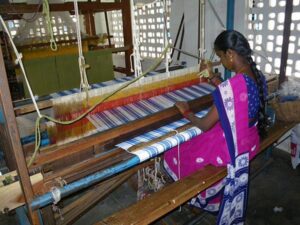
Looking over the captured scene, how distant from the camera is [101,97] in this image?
235 centimetres

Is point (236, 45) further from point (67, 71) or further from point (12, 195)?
point (67, 71)

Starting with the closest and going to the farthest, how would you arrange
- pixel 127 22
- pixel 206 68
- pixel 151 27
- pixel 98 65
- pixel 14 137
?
pixel 14 137 → pixel 206 68 → pixel 98 65 → pixel 127 22 → pixel 151 27

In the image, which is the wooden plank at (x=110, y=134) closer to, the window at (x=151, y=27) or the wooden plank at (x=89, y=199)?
the wooden plank at (x=89, y=199)

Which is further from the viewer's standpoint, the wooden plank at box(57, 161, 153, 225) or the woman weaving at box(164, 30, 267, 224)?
the wooden plank at box(57, 161, 153, 225)

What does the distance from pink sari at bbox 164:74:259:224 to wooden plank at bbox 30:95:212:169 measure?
1.04 ft

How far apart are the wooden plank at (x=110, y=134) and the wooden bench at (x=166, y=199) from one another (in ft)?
1.56

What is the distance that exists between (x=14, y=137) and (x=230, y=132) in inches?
55.4

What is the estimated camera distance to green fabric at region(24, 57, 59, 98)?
3.99 m

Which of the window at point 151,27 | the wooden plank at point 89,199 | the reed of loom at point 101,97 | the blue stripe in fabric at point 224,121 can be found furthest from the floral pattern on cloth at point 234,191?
the window at point 151,27

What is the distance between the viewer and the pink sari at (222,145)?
185cm

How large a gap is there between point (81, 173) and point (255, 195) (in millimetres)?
2245

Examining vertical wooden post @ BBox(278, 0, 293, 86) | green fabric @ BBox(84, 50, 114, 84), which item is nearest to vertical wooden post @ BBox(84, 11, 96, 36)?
green fabric @ BBox(84, 50, 114, 84)

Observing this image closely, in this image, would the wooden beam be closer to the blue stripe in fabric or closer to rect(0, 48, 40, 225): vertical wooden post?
rect(0, 48, 40, 225): vertical wooden post

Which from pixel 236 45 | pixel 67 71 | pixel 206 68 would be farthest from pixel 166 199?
pixel 67 71
